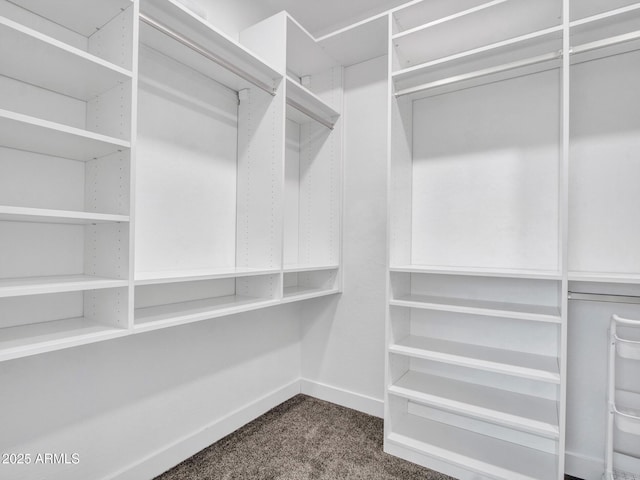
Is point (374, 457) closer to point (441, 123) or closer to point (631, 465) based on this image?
point (631, 465)

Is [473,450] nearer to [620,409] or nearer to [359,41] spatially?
[620,409]

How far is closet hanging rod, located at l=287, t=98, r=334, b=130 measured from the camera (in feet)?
7.27

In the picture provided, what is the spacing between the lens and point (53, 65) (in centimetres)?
120

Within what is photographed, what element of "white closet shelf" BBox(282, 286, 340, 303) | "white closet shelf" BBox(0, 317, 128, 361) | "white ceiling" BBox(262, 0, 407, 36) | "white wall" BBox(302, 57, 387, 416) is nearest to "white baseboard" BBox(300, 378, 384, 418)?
"white wall" BBox(302, 57, 387, 416)

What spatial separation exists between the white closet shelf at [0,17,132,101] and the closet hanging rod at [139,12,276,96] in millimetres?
322

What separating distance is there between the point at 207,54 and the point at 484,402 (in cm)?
231

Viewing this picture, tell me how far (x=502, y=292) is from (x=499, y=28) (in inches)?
58.3

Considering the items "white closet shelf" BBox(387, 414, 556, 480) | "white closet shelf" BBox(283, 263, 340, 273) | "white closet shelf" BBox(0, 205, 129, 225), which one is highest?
"white closet shelf" BBox(0, 205, 129, 225)

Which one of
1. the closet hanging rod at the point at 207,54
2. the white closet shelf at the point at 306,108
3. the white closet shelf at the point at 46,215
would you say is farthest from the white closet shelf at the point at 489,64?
the white closet shelf at the point at 46,215

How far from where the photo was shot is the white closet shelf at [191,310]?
4.69ft

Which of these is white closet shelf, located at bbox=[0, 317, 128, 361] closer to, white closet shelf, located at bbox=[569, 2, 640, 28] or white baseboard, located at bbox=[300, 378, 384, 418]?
white baseboard, located at bbox=[300, 378, 384, 418]

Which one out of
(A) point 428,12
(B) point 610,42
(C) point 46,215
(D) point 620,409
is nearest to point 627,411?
(D) point 620,409

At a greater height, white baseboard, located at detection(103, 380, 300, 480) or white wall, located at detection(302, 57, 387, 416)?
white wall, located at detection(302, 57, 387, 416)

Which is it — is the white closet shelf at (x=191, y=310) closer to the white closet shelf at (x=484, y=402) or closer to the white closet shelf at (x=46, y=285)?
the white closet shelf at (x=46, y=285)
